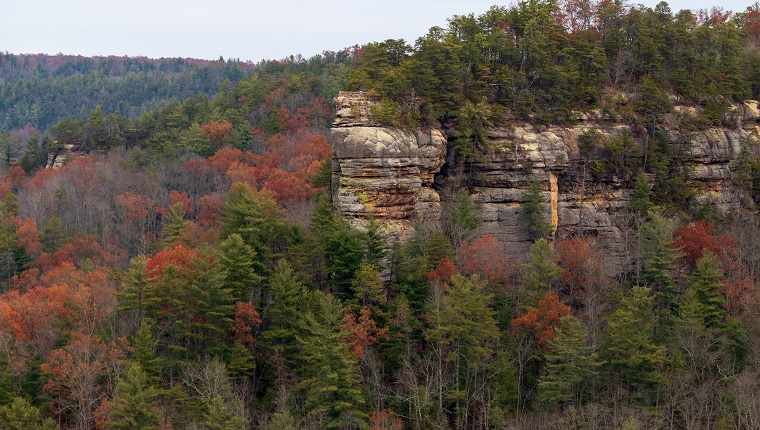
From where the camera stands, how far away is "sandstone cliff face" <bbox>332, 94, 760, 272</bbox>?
39.0m

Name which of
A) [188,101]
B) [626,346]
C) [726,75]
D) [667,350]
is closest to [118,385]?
[626,346]

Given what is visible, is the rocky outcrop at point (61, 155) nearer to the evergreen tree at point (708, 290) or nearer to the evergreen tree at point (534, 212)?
the evergreen tree at point (534, 212)

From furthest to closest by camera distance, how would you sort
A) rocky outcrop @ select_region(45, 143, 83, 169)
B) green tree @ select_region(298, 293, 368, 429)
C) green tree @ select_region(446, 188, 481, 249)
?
rocky outcrop @ select_region(45, 143, 83, 169)
green tree @ select_region(446, 188, 481, 249)
green tree @ select_region(298, 293, 368, 429)

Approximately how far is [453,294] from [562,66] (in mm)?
18143

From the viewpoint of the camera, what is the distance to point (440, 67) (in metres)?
42.2

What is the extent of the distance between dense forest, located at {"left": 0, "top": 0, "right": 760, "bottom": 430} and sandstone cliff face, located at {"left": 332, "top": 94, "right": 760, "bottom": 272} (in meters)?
0.81

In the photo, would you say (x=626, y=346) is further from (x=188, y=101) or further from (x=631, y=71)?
(x=188, y=101)

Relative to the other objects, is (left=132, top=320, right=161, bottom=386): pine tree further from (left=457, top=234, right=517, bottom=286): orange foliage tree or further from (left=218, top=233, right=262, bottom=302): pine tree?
(left=457, top=234, right=517, bottom=286): orange foliage tree

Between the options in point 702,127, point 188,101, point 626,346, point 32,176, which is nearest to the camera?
point 626,346

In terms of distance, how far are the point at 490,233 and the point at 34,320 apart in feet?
76.1

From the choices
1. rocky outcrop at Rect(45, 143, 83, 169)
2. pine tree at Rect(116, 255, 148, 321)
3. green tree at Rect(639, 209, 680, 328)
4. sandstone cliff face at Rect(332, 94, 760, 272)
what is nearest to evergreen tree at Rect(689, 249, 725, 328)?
green tree at Rect(639, 209, 680, 328)

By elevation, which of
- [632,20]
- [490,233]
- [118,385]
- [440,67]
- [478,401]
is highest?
[632,20]

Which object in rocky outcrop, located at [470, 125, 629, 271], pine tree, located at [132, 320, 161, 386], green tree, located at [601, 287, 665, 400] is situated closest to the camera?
pine tree, located at [132, 320, 161, 386]

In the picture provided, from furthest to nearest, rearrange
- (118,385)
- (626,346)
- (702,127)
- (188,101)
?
1. (188,101)
2. (702,127)
3. (626,346)
4. (118,385)
